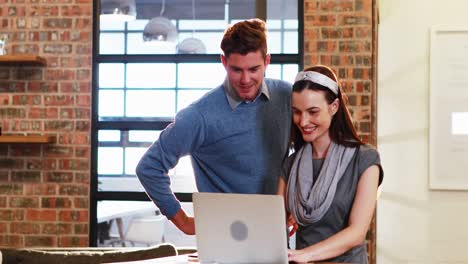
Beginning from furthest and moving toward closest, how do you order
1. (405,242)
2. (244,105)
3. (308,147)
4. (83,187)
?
(405,242) < (83,187) < (244,105) < (308,147)

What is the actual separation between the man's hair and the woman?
0.25 m

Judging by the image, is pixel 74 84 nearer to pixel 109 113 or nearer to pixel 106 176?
pixel 109 113

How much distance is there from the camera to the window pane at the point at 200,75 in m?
5.26

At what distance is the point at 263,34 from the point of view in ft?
9.43

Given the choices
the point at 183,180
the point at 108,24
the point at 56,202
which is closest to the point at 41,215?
the point at 56,202

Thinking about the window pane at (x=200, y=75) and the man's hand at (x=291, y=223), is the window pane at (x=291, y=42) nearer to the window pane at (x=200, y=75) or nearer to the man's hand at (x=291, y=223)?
the window pane at (x=200, y=75)

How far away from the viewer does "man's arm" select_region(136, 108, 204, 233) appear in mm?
3043

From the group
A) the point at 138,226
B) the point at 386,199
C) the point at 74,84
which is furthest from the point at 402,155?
the point at 74,84

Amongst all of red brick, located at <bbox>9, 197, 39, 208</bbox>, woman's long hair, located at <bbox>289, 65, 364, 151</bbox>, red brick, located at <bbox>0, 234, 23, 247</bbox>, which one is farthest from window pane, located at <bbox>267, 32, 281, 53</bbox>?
woman's long hair, located at <bbox>289, 65, 364, 151</bbox>

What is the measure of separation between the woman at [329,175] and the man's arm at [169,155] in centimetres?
55

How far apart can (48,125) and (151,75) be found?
804mm

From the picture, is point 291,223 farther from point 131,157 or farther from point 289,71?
point 131,157

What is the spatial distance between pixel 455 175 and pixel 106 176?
103 inches

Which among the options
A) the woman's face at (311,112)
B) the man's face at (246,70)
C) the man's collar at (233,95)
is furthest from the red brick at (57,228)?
the woman's face at (311,112)
